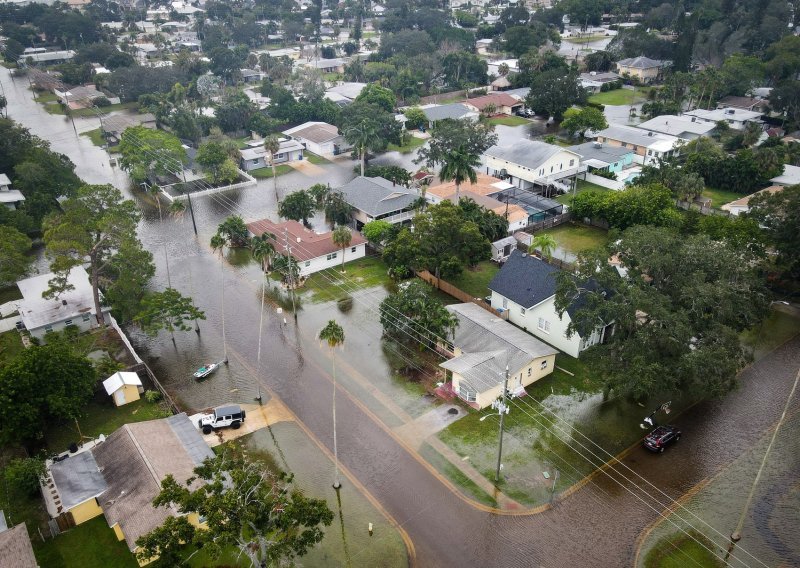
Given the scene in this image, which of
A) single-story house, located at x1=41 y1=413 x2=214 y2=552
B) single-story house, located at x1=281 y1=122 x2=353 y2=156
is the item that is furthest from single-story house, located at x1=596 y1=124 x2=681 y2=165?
single-story house, located at x1=41 y1=413 x2=214 y2=552

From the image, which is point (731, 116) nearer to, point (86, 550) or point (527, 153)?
point (527, 153)

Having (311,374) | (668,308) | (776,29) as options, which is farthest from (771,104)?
(311,374)

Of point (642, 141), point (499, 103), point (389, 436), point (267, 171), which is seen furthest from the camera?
point (499, 103)

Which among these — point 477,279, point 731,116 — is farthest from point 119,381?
point 731,116

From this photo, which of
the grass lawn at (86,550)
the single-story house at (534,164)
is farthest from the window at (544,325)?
the single-story house at (534,164)

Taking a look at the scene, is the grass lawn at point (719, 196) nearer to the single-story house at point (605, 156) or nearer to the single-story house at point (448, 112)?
the single-story house at point (605, 156)

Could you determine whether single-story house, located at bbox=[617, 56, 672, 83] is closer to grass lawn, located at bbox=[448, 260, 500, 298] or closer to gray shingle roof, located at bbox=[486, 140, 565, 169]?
gray shingle roof, located at bbox=[486, 140, 565, 169]

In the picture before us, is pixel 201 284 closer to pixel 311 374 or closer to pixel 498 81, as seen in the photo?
pixel 311 374
